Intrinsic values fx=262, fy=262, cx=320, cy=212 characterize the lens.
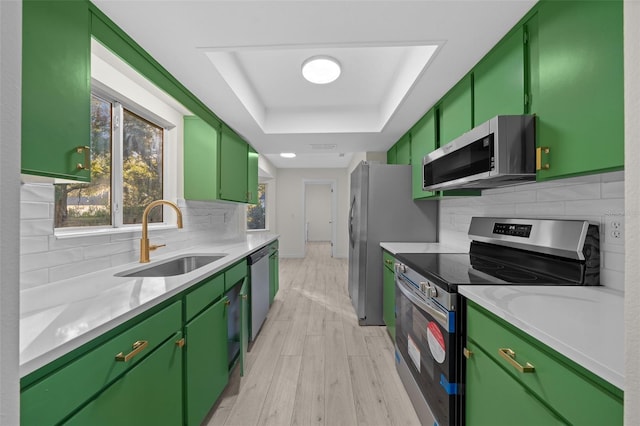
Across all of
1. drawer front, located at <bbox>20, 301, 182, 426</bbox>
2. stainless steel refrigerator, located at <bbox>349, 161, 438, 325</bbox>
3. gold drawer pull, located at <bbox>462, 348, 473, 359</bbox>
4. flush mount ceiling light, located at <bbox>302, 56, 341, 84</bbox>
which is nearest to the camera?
drawer front, located at <bbox>20, 301, 182, 426</bbox>

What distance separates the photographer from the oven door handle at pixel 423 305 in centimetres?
125

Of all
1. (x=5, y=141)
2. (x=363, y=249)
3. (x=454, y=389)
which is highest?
(x=5, y=141)

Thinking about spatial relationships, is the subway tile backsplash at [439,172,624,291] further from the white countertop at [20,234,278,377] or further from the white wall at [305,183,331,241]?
→ the white wall at [305,183,331,241]

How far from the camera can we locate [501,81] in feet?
4.63

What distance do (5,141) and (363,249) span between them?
8.64 ft

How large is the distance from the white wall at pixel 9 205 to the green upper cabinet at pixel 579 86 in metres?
1.47

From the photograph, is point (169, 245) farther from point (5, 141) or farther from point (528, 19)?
point (528, 19)

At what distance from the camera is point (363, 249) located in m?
2.78

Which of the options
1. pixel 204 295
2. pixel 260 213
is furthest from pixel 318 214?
pixel 204 295

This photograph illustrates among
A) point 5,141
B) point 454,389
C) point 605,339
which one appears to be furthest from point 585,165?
point 5,141

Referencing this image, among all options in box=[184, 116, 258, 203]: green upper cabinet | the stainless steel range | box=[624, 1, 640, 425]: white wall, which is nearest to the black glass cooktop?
the stainless steel range

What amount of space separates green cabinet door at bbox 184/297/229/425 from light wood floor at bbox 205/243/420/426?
0.23 metres

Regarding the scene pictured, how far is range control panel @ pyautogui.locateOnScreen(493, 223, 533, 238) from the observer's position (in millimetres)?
1471

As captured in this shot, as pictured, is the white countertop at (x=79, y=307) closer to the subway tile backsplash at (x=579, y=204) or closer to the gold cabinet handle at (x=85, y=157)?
the gold cabinet handle at (x=85, y=157)
